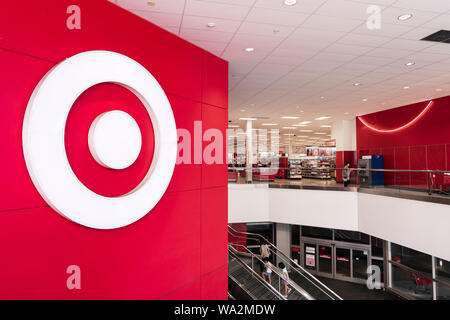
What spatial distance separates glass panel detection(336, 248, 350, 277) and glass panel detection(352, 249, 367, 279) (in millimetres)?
281

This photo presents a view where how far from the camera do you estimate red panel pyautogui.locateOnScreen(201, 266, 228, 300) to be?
16.3 ft

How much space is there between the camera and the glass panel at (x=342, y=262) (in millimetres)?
12617

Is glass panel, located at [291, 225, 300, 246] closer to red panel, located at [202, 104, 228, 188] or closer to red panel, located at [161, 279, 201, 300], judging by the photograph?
red panel, located at [202, 104, 228, 188]

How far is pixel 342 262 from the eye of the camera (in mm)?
12789

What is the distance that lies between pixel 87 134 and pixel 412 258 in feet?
35.9

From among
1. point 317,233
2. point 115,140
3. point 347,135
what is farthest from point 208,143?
point 347,135

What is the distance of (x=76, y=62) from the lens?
124 inches

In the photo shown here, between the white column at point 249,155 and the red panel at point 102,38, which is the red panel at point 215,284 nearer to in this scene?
the red panel at point 102,38

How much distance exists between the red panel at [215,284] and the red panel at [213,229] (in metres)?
0.11

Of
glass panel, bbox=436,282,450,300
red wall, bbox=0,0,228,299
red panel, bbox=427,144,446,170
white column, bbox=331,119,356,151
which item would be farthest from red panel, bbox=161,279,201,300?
white column, bbox=331,119,356,151

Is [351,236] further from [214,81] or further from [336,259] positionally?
[214,81]
